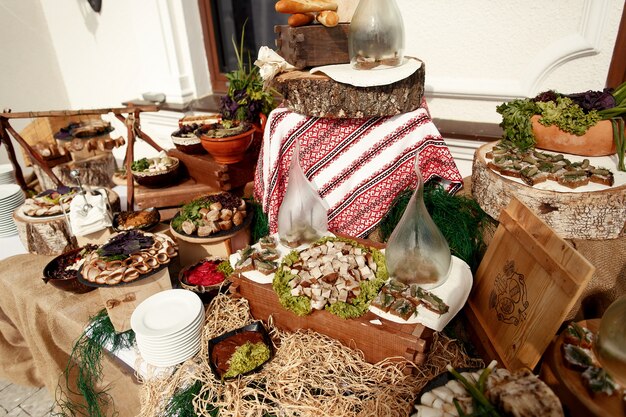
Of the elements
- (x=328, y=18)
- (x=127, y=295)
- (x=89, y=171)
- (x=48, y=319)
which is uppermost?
(x=328, y=18)

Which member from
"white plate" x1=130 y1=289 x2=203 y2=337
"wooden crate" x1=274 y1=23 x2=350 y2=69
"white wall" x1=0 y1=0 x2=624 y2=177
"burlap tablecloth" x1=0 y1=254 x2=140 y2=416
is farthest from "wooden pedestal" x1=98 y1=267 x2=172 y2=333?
"white wall" x1=0 y1=0 x2=624 y2=177

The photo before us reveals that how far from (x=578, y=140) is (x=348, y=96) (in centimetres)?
104

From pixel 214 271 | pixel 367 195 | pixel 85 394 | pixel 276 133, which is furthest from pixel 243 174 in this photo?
pixel 85 394

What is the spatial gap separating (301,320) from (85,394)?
1118 millimetres

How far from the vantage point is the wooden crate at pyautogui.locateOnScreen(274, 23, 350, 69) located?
176 centimetres

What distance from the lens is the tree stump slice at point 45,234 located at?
6.86ft

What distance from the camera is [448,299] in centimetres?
130

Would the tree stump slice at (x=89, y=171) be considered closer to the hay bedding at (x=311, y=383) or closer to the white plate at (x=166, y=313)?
the white plate at (x=166, y=313)

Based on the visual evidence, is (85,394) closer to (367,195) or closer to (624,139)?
(367,195)

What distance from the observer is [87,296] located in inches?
72.9

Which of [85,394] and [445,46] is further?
[445,46]

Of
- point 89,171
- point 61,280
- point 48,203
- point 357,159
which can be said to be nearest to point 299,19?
point 357,159

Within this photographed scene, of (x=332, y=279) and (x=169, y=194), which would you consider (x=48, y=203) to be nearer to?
(x=169, y=194)

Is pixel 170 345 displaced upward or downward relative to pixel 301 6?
downward
